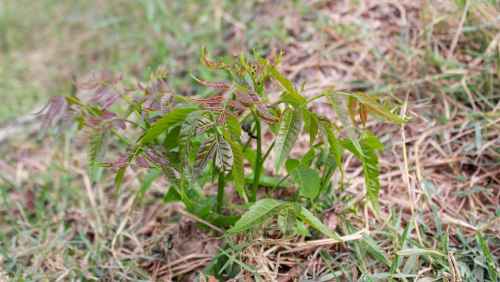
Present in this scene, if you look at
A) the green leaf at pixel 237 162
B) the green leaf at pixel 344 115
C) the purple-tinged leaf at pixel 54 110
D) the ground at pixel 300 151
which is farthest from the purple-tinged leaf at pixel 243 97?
the purple-tinged leaf at pixel 54 110

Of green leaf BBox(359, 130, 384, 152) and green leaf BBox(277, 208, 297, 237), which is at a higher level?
green leaf BBox(359, 130, 384, 152)

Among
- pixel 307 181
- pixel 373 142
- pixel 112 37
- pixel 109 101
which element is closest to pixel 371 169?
pixel 373 142

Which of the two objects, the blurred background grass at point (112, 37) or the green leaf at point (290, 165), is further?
the blurred background grass at point (112, 37)

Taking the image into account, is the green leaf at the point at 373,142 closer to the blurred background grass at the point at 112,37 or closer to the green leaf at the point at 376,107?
the green leaf at the point at 376,107

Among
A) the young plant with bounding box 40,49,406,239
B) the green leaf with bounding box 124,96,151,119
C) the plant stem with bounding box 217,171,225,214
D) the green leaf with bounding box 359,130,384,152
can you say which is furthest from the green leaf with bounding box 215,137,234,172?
the green leaf with bounding box 359,130,384,152

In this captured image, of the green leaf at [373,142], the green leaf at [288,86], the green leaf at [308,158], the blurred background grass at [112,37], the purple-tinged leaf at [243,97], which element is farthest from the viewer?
the blurred background grass at [112,37]

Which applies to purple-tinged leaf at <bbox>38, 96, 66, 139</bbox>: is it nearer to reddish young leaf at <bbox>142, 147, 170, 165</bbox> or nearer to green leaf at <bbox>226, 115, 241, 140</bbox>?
reddish young leaf at <bbox>142, 147, 170, 165</bbox>

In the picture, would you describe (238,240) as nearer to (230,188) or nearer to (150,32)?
(230,188)
